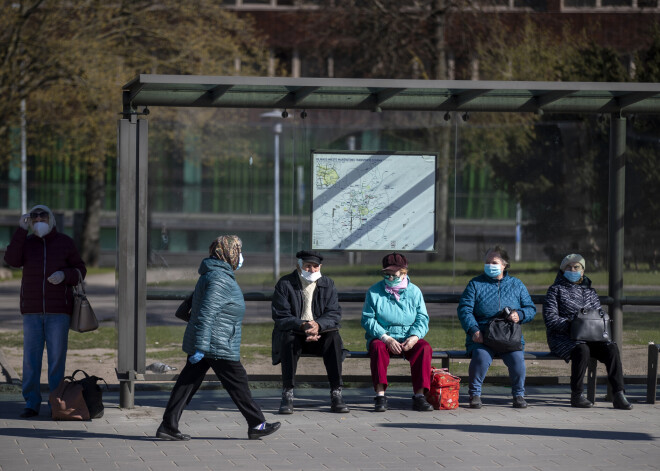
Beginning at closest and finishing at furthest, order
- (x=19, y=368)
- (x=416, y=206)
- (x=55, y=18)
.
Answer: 1. (x=416, y=206)
2. (x=19, y=368)
3. (x=55, y=18)

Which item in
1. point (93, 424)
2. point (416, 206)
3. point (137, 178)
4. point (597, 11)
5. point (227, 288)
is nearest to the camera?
point (227, 288)

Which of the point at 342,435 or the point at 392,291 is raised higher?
the point at 392,291

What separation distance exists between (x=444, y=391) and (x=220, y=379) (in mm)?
2190

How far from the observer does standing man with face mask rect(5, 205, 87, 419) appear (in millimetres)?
8484

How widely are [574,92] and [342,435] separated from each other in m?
3.65

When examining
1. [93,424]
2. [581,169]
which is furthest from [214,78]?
[581,169]

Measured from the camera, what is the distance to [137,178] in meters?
8.93

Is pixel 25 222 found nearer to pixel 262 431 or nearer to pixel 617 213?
pixel 262 431

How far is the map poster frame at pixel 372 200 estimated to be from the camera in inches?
388

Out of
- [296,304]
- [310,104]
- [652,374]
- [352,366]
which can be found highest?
[310,104]

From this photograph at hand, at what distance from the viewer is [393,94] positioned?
9266 millimetres

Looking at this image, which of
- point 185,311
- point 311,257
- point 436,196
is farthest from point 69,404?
point 436,196

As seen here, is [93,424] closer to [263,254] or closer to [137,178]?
[137,178]

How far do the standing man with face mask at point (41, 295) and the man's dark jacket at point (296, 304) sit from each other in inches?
63.4
